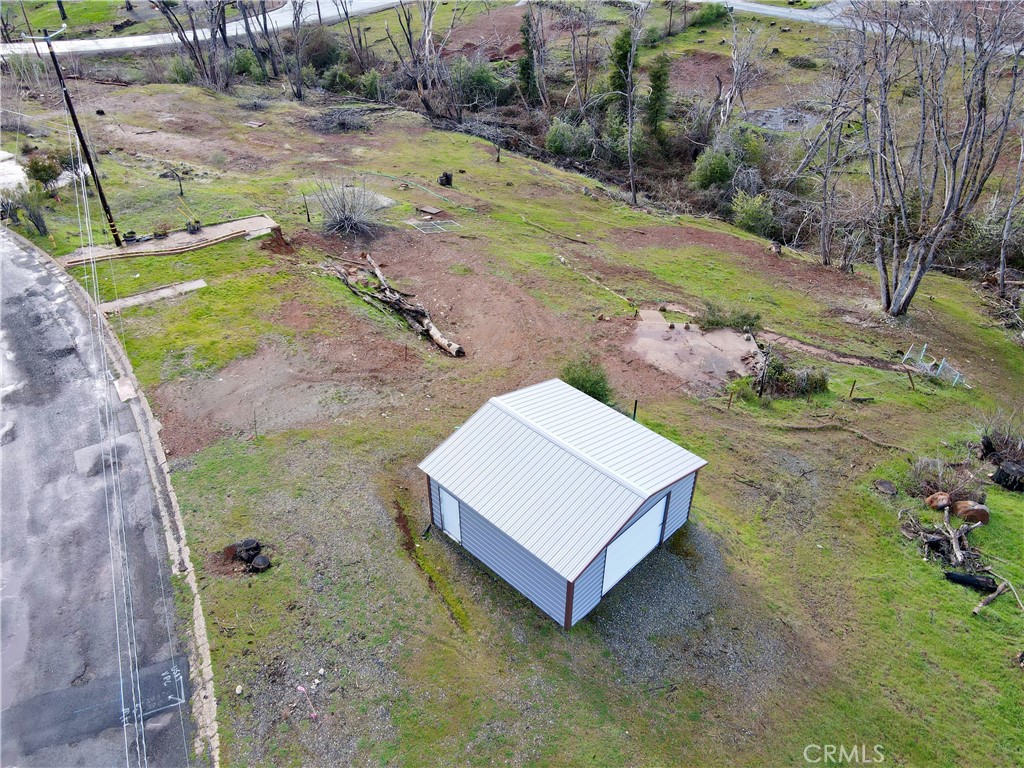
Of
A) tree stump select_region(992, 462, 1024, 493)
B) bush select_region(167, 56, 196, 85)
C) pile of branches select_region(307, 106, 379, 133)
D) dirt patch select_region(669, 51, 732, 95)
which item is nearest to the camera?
tree stump select_region(992, 462, 1024, 493)

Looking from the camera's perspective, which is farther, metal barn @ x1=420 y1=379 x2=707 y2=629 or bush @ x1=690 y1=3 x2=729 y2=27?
bush @ x1=690 y1=3 x2=729 y2=27

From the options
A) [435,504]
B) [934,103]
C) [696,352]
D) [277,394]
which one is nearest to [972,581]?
[696,352]

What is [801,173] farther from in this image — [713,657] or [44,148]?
[44,148]

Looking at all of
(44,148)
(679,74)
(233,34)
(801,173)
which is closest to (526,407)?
(801,173)

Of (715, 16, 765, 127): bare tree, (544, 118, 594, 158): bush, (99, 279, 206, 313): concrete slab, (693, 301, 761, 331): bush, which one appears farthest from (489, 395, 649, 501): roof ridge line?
(544, 118, 594, 158): bush

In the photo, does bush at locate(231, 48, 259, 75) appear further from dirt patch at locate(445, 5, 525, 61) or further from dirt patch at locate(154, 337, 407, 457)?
dirt patch at locate(154, 337, 407, 457)
